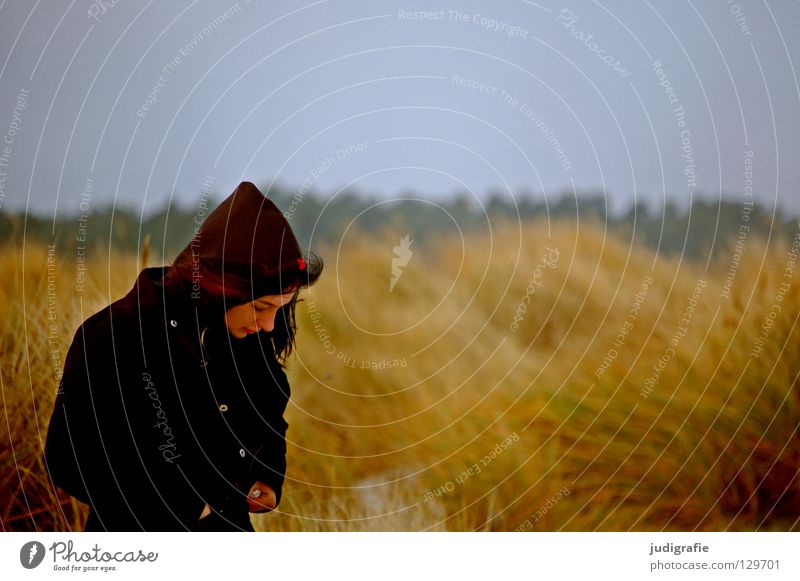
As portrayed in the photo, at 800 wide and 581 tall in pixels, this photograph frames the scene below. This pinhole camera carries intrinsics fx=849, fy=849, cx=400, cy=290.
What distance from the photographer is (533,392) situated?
1835 mm

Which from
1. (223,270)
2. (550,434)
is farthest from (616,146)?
(223,270)

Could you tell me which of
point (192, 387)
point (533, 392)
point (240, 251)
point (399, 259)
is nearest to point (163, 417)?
point (192, 387)

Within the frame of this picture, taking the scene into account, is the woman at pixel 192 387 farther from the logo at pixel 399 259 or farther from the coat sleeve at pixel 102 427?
the logo at pixel 399 259

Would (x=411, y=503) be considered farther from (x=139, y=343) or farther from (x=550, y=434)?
(x=139, y=343)

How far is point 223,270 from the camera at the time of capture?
1.76 metres

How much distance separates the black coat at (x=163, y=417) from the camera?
1.74 m

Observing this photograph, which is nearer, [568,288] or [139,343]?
[139,343]
